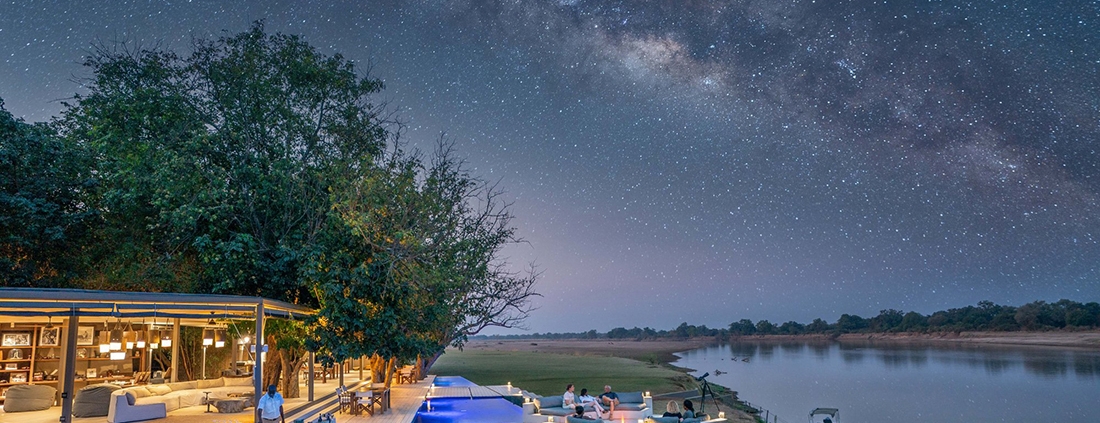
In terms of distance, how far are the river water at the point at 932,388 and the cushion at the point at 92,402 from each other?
24.4 metres

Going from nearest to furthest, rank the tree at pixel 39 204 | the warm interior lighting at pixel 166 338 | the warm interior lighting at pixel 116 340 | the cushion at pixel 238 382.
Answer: the warm interior lighting at pixel 116 340 < the tree at pixel 39 204 < the warm interior lighting at pixel 166 338 < the cushion at pixel 238 382

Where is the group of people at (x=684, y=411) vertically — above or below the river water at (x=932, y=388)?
above

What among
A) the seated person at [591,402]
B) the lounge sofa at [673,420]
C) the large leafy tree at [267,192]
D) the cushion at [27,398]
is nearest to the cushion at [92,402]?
the cushion at [27,398]

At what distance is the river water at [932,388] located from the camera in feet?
104

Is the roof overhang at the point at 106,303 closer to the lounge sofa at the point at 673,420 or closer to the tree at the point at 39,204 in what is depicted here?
the lounge sofa at the point at 673,420

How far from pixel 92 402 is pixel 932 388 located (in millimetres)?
43365

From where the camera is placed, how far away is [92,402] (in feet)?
42.8

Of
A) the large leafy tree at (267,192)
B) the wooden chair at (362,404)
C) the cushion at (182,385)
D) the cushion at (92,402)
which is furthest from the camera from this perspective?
the cushion at (182,385)

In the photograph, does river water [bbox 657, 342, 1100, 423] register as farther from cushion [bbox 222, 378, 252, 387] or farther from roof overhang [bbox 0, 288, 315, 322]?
roof overhang [bbox 0, 288, 315, 322]

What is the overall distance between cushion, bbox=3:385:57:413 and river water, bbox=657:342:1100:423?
25271mm

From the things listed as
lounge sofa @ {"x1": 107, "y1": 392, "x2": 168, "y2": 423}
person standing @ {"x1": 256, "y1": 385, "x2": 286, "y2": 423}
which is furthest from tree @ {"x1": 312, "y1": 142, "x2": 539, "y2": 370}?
person standing @ {"x1": 256, "y1": 385, "x2": 286, "y2": 423}

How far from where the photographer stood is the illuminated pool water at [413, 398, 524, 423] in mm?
15688

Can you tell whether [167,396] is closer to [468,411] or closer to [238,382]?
[238,382]

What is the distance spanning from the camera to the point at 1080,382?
43062 millimetres
